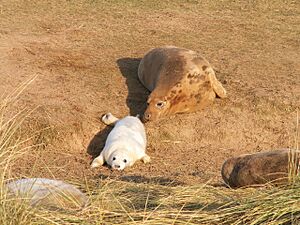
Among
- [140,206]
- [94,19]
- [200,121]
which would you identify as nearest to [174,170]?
[200,121]

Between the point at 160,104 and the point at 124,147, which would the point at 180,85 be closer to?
the point at 160,104

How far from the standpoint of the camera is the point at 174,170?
26.9 ft

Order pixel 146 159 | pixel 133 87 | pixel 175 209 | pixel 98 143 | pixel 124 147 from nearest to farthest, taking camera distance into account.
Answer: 1. pixel 175 209
2. pixel 124 147
3. pixel 146 159
4. pixel 98 143
5. pixel 133 87

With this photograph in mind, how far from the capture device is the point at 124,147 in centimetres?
829

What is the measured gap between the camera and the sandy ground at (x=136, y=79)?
856 centimetres

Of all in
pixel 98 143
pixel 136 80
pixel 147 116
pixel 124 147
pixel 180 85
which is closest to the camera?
pixel 124 147

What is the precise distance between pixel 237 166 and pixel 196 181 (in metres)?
0.89

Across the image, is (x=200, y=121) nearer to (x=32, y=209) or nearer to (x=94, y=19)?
(x=94, y=19)

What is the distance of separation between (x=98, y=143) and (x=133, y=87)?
147 centimetres

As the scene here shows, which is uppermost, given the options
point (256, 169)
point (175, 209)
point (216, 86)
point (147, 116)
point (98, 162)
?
point (175, 209)

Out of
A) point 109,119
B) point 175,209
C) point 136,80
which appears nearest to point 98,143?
point 109,119

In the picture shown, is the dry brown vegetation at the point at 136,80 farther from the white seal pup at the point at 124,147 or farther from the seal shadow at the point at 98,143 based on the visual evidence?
the white seal pup at the point at 124,147

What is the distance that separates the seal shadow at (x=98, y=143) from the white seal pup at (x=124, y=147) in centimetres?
22

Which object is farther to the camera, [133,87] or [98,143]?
[133,87]
